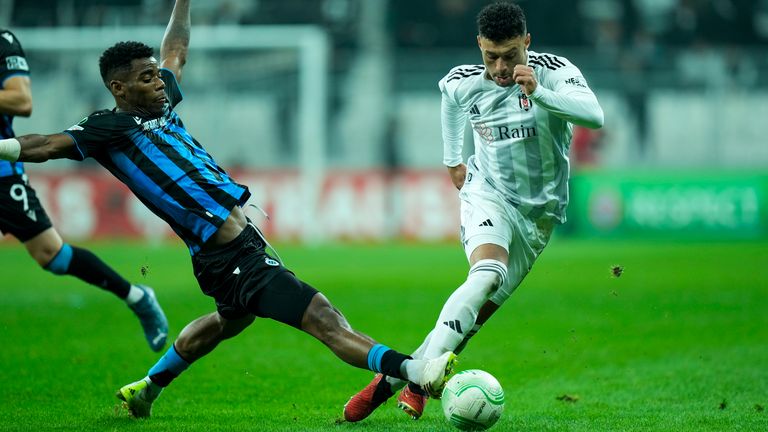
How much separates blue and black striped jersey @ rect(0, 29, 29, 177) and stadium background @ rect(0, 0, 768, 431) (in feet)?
5.05

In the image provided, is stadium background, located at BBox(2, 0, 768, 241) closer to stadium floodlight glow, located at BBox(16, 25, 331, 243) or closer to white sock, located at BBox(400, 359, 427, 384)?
stadium floodlight glow, located at BBox(16, 25, 331, 243)

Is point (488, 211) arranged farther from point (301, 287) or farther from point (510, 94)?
point (301, 287)

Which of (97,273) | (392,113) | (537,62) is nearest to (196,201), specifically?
(537,62)

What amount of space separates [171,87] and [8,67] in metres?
1.84

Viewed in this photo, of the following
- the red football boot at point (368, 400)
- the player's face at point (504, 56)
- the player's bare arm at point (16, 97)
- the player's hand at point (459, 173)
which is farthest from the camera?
the player's bare arm at point (16, 97)

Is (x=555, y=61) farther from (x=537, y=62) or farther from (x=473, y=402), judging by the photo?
(x=473, y=402)

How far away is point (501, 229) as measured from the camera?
5918 millimetres

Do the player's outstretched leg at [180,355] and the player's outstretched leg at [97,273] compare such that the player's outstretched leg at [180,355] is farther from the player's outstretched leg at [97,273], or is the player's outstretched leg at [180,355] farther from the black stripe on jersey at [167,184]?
the player's outstretched leg at [97,273]

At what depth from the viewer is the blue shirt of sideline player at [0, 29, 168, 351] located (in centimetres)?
726

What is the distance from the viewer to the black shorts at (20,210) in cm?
754

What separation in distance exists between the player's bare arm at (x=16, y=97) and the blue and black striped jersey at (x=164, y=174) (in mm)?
1945

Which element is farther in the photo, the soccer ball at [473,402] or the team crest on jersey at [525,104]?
the team crest on jersey at [525,104]

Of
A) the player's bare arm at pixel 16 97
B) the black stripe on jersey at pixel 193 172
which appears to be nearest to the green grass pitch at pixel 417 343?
the black stripe on jersey at pixel 193 172

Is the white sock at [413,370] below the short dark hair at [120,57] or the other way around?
below
